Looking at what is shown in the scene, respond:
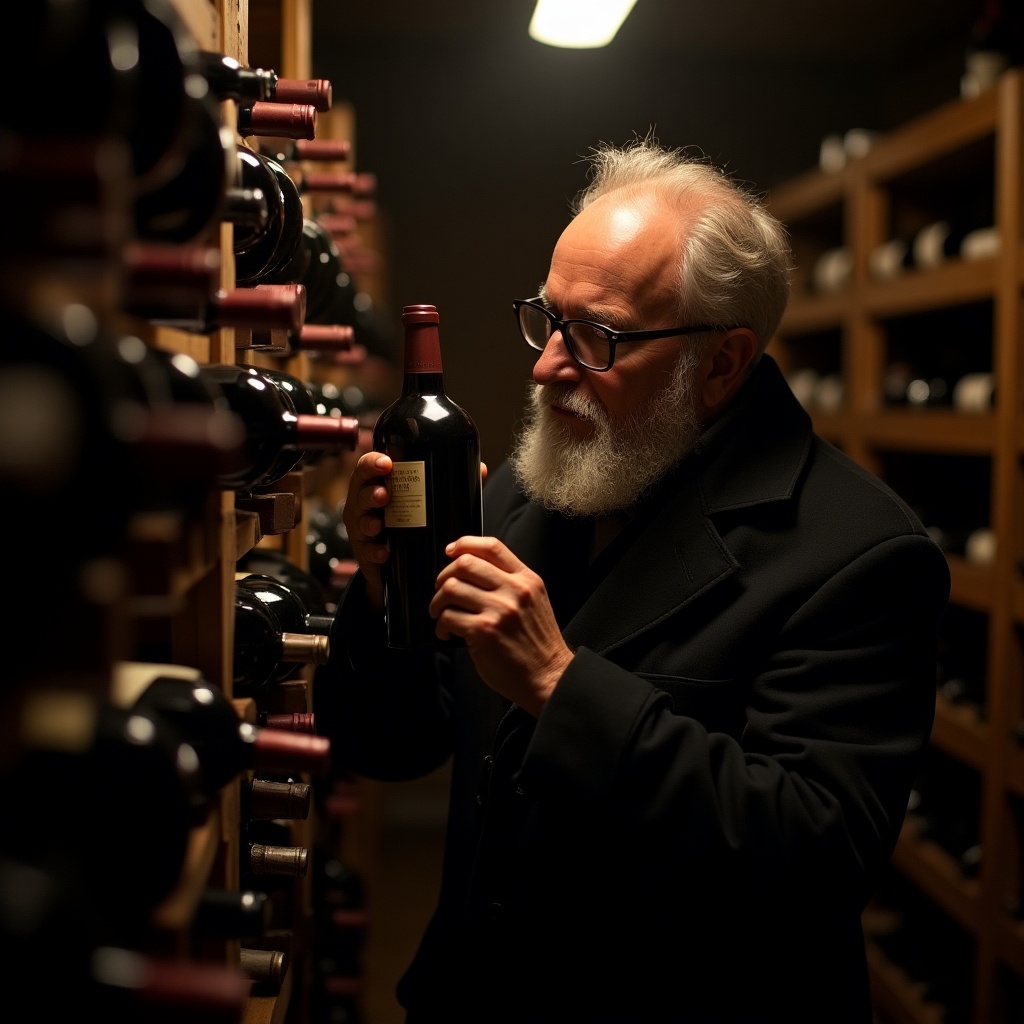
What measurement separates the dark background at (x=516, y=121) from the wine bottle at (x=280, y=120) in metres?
3.53

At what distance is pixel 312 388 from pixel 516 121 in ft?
11.1

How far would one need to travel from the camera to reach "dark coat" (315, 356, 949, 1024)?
1213 mm

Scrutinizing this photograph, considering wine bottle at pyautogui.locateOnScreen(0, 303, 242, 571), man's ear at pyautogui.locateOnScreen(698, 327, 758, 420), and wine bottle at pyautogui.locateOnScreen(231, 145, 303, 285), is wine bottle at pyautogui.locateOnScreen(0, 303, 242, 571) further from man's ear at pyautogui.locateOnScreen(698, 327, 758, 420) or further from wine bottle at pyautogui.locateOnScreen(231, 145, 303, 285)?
man's ear at pyautogui.locateOnScreen(698, 327, 758, 420)

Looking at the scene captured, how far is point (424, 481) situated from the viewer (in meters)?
1.27

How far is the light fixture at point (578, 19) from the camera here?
2533 mm

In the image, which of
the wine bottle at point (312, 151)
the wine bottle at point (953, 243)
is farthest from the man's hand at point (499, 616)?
the wine bottle at point (953, 243)

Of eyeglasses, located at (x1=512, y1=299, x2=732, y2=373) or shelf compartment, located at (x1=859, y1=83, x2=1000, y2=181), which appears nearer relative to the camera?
eyeglasses, located at (x1=512, y1=299, x2=732, y2=373)

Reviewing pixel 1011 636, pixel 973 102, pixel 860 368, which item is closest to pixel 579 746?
pixel 1011 636

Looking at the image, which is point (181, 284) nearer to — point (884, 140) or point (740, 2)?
point (884, 140)

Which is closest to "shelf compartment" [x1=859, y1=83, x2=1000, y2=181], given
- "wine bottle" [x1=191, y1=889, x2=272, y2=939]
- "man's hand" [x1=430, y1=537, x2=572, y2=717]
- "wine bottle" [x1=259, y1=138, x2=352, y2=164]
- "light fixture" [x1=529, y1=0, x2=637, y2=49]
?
"light fixture" [x1=529, y1=0, x2=637, y2=49]

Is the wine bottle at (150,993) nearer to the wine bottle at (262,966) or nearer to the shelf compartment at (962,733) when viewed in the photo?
the wine bottle at (262,966)

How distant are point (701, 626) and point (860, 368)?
2502mm

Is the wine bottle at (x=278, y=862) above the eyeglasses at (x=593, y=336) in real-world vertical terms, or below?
below

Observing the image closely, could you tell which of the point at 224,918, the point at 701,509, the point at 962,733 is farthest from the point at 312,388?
the point at 962,733
